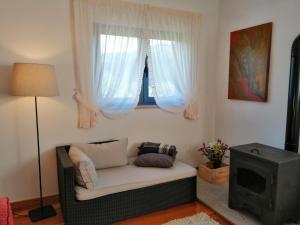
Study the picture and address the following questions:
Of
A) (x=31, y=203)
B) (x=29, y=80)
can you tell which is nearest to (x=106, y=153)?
(x=31, y=203)

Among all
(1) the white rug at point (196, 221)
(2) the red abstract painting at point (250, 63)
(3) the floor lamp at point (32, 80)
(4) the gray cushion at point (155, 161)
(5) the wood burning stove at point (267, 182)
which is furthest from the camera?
(2) the red abstract painting at point (250, 63)

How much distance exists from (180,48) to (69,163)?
204 centimetres

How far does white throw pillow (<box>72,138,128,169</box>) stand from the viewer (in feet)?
8.80

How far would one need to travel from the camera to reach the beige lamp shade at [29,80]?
88.0 inches

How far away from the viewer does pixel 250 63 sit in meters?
3.13

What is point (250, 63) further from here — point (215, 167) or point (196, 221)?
point (196, 221)

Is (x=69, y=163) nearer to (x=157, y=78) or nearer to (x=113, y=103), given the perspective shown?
(x=113, y=103)

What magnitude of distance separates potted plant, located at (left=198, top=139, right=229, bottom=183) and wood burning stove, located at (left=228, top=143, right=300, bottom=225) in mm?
693

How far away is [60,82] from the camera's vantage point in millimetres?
2719

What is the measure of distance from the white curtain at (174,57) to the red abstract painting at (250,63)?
1.68 ft

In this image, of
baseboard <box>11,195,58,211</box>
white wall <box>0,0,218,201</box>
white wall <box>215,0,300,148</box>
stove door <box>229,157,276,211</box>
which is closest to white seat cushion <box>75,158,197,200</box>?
stove door <box>229,157,276,211</box>

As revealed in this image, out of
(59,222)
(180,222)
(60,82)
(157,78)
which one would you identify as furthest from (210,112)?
(59,222)

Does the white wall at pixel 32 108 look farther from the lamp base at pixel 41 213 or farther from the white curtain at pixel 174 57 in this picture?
the white curtain at pixel 174 57

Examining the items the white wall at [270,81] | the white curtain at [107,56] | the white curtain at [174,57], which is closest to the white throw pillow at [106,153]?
the white curtain at [107,56]
